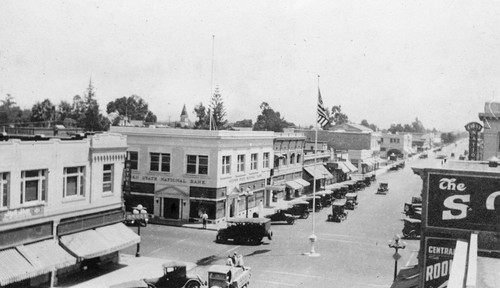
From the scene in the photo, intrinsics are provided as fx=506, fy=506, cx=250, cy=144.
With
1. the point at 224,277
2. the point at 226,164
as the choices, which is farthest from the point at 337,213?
the point at 224,277

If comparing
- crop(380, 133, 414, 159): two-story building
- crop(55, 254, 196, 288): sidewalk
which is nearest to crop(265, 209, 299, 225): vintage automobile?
crop(55, 254, 196, 288): sidewalk

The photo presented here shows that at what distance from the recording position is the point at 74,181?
24969 mm

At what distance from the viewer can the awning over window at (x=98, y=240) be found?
23.5 meters

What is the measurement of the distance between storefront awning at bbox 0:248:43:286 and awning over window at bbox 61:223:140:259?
2769 millimetres

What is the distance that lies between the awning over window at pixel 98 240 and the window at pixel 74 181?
1994 mm

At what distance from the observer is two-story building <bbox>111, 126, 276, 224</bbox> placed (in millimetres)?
41125

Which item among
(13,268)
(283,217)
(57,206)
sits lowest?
(283,217)

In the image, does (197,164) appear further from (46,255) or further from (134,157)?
(46,255)

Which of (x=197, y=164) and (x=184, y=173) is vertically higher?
(x=197, y=164)

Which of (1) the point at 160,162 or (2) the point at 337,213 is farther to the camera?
(2) the point at 337,213

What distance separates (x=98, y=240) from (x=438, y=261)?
1585cm

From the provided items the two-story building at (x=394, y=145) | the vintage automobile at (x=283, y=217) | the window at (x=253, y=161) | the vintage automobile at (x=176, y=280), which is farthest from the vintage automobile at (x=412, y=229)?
the two-story building at (x=394, y=145)

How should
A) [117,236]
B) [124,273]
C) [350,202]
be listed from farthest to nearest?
[350,202], [117,236], [124,273]

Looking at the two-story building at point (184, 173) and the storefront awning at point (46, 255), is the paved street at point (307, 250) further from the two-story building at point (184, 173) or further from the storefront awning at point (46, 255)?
the storefront awning at point (46, 255)
